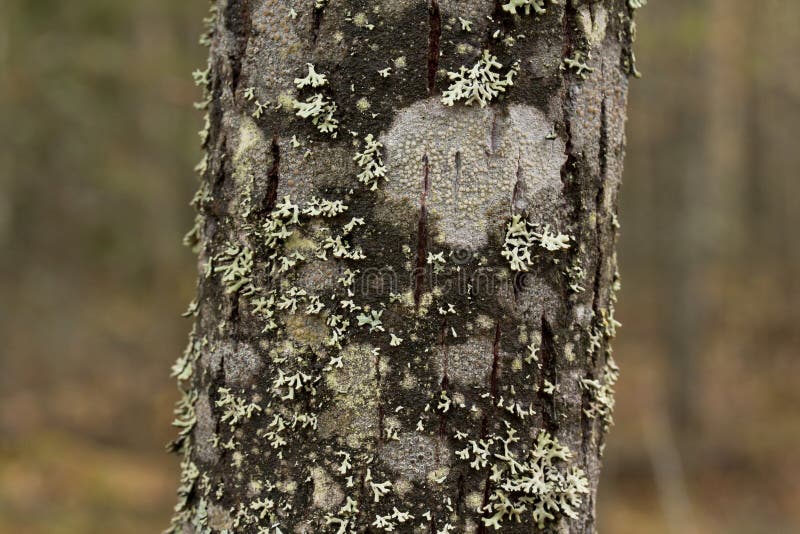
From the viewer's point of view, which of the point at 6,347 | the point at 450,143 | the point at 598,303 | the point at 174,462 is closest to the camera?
the point at 450,143

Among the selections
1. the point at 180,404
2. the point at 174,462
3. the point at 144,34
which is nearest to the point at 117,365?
the point at 174,462

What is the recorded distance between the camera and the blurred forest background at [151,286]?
22.7 ft

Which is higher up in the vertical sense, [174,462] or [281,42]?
[174,462]

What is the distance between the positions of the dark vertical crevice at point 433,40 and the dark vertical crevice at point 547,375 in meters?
0.46

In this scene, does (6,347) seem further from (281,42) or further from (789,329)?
(789,329)

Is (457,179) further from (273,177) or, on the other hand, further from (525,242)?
(273,177)

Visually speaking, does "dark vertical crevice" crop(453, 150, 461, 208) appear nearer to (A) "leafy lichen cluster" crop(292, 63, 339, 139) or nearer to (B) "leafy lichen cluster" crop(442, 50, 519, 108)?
(B) "leafy lichen cluster" crop(442, 50, 519, 108)

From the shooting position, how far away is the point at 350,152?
3.90ft

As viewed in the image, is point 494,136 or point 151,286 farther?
point 151,286

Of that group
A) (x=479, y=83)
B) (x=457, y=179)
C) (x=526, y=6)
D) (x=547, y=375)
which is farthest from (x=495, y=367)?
(x=526, y=6)

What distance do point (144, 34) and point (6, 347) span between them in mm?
4818

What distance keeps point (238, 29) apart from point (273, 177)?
285 millimetres

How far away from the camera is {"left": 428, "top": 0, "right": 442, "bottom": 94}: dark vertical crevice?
1163 millimetres

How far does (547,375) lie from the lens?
1244mm
